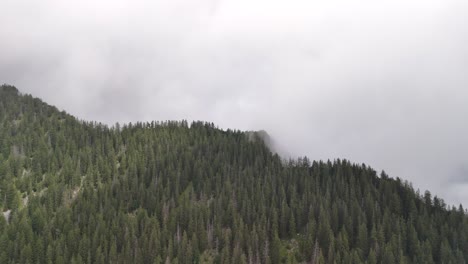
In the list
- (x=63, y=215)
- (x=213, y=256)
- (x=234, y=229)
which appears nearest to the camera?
(x=213, y=256)

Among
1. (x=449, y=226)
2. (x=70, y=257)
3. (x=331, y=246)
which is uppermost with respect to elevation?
(x=449, y=226)

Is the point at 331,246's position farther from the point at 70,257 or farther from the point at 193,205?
the point at 70,257

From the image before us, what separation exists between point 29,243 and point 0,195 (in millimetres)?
62043

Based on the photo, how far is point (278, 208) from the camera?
18700 cm

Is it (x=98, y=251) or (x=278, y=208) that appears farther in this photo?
(x=278, y=208)

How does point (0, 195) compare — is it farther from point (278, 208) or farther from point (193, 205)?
point (278, 208)

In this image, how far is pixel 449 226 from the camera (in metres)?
178

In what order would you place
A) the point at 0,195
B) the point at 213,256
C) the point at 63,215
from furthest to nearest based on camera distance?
the point at 0,195 → the point at 63,215 → the point at 213,256

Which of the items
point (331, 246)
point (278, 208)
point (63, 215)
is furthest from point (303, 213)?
point (63, 215)

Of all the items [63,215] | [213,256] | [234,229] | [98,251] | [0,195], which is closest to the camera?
[98,251]

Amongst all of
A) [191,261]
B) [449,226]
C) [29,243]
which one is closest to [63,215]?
[29,243]

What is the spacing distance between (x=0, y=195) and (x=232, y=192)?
101 metres

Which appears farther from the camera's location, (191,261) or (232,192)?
(232,192)

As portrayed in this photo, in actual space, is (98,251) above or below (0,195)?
below
